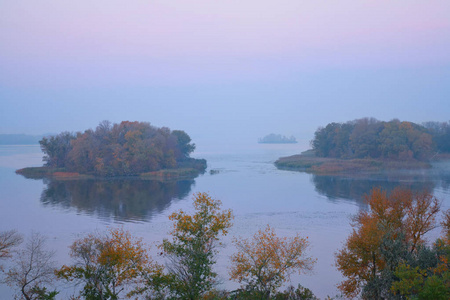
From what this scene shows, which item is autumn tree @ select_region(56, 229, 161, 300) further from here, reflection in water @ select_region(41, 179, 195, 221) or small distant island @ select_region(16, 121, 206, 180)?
small distant island @ select_region(16, 121, 206, 180)

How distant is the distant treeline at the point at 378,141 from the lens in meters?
73.4

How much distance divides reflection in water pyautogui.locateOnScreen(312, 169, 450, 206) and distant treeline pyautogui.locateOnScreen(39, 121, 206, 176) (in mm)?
25861

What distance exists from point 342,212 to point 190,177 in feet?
104

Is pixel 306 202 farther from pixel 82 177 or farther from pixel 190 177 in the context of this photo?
pixel 82 177

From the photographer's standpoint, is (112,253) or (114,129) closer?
(112,253)

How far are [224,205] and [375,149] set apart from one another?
152 feet

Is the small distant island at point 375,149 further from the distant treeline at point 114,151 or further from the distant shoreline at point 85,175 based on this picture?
the distant treeline at point 114,151

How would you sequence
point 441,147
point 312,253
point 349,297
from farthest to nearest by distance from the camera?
1. point 441,147
2. point 312,253
3. point 349,297

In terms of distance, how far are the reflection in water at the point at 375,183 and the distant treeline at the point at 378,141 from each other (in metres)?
8.83

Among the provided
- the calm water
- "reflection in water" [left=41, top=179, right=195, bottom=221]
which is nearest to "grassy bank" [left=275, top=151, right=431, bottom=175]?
the calm water

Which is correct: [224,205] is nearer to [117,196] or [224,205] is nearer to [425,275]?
[117,196]

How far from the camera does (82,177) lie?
62719 millimetres

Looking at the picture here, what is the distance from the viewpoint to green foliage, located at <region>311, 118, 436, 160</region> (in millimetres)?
73188

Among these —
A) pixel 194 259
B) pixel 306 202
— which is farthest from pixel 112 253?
pixel 306 202
